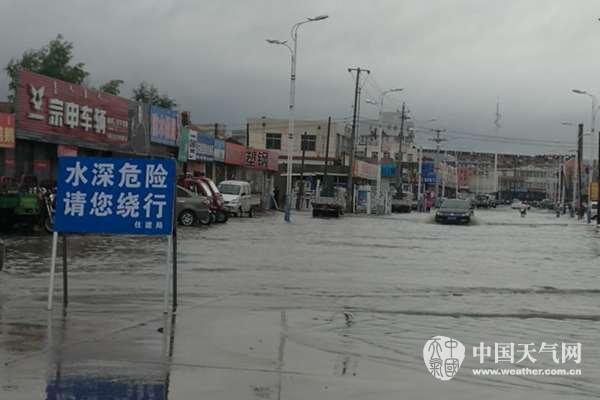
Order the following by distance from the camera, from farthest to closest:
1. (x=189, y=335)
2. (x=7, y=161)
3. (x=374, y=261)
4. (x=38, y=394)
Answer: (x=7, y=161) < (x=374, y=261) < (x=189, y=335) < (x=38, y=394)

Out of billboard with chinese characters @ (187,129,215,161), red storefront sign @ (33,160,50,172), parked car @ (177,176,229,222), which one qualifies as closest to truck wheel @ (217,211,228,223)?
parked car @ (177,176,229,222)

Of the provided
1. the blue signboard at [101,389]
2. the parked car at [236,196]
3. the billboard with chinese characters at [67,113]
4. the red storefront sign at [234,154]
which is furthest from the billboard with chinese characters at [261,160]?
the blue signboard at [101,389]

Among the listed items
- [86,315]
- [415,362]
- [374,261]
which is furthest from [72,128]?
[415,362]

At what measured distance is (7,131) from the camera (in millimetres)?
32469

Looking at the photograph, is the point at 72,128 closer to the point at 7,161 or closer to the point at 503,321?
the point at 7,161

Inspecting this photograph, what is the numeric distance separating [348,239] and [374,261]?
944 cm

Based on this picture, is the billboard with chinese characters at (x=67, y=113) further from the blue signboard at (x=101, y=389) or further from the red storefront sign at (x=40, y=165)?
the blue signboard at (x=101, y=389)

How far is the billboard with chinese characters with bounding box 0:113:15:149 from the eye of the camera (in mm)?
32281

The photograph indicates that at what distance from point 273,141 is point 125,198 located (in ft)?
305

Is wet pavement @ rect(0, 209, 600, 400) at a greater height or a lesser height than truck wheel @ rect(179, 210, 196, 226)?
lesser

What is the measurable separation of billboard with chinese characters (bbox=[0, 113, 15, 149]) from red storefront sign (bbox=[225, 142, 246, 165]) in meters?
28.8

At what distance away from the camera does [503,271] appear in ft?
66.3

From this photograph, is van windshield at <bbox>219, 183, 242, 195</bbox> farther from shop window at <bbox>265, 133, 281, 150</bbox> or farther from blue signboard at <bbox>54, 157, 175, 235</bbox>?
shop window at <bbox>265, 133, 281, 150</bbox>

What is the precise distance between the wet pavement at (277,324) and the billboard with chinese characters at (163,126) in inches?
968
